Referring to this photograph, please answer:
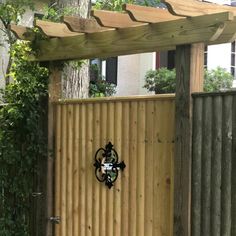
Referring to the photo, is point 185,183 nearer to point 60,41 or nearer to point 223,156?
point 223,156

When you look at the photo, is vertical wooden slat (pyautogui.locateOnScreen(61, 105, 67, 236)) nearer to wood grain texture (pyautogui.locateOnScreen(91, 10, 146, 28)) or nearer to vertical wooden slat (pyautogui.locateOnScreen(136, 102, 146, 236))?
vertical wooden slat (pyautogui.locateOnScreen(136, 102, 146, 236))

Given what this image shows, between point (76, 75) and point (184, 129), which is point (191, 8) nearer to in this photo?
point (184, 129)

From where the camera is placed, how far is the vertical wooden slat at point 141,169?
15.3 feet

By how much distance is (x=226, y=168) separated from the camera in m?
3.97

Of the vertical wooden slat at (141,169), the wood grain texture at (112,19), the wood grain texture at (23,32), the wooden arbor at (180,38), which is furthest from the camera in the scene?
the wood grain texture at (23,32)

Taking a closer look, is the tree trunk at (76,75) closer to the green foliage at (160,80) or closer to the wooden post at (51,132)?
the wooden post at (51,132)

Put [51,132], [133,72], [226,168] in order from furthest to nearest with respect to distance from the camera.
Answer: [133,72], [51,132], [226,168]

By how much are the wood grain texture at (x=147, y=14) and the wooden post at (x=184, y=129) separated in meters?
0.29

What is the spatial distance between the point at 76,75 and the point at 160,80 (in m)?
8.11

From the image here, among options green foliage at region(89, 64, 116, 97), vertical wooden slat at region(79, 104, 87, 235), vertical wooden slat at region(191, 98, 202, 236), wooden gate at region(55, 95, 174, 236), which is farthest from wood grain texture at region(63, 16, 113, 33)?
green foliage at region(89, 64, 116, 97)

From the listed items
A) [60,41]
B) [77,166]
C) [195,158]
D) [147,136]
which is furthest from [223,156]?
[60,41]

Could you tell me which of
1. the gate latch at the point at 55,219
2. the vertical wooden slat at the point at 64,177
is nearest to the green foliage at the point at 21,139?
the vertical wooden slat at the point at 64,177

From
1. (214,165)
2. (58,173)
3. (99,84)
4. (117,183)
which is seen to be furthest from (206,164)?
(99,84)

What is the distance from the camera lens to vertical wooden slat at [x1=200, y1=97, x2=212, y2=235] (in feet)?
13.4
